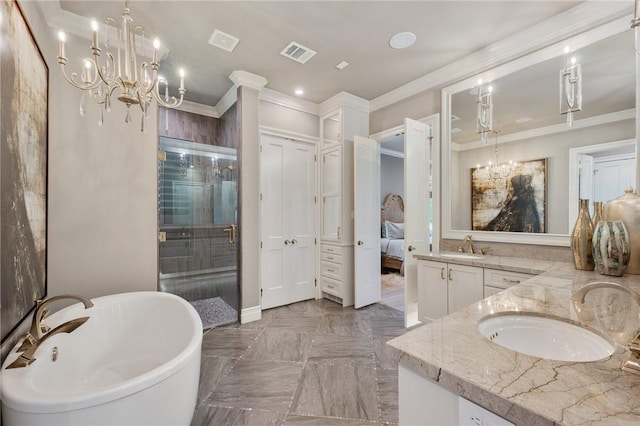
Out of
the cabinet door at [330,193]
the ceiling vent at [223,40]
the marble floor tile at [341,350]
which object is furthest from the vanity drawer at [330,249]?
the ceiling vent at [223,40]

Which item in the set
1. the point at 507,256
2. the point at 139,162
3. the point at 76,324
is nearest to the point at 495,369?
the point at 76,324

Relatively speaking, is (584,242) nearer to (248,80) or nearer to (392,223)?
(248,80)

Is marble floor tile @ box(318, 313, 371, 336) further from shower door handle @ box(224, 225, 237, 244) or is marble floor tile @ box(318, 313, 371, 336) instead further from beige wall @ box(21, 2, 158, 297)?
beige wall @ box(21, 2, 158, 297)

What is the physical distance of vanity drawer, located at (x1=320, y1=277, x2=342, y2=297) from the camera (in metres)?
3.74

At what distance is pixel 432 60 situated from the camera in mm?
2828

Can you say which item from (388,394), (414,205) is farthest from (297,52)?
(388,394)

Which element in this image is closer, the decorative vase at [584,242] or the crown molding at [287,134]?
the decorative vase at [584,242]

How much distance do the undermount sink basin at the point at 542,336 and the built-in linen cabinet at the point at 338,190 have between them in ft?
8.87

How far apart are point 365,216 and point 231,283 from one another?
1925mm

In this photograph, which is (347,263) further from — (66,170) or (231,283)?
(66,170)

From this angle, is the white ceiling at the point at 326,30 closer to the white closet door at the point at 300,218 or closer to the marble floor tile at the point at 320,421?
the white closet door at the point at 300,218

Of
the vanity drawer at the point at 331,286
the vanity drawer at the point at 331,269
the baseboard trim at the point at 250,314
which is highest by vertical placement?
the vanity drawer at the point at 331,269

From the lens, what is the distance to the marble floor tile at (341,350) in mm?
2369

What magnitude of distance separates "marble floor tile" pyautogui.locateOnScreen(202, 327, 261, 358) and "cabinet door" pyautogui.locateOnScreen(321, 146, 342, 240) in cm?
164
